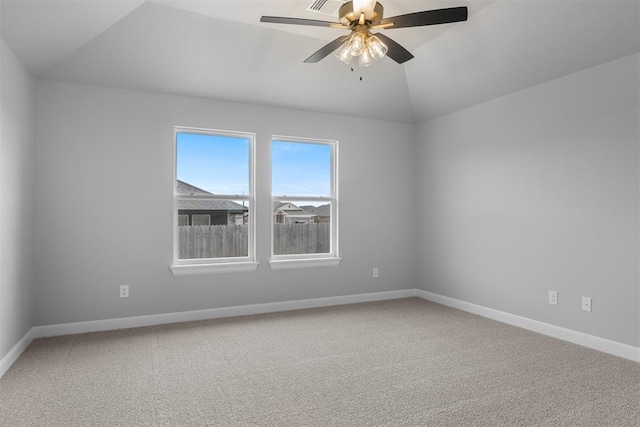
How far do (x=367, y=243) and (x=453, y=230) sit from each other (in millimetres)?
1069

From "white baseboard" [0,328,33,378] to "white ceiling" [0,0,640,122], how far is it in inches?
88.4

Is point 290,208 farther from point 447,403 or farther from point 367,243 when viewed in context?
point 447,403

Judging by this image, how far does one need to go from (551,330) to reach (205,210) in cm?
364

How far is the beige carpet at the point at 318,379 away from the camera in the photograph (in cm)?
→ 212

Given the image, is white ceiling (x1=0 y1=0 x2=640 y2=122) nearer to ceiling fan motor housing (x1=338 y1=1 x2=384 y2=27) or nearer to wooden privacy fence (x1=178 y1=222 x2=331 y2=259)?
ceiling fan motor housing (x1=338 y1=1 x2=384 y2=27)

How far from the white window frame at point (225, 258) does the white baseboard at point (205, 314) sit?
1.43 ft

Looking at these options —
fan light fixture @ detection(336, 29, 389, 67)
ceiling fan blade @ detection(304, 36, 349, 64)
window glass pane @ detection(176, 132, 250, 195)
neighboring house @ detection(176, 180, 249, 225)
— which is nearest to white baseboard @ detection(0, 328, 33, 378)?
neighboring house @ detection(176, 180, 249, 225)

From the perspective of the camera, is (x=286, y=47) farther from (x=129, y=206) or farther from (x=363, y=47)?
(x=129, y=206)

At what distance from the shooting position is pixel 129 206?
12.4ft

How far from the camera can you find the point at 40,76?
3.42 meters

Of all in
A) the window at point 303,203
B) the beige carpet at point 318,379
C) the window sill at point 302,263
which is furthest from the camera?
the window at point 303,203

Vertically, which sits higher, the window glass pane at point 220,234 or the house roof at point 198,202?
the house roof at point 198,202

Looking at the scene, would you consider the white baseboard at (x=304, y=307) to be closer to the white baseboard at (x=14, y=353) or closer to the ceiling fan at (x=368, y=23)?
the white baseboard at (x=14, y=353)

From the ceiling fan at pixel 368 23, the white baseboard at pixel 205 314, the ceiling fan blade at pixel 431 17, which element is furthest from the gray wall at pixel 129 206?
the ceiling fan blade at pixel 431 17
